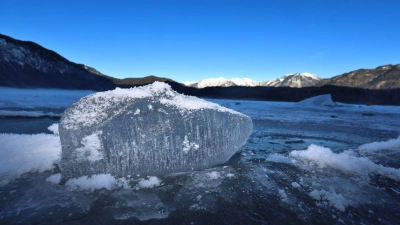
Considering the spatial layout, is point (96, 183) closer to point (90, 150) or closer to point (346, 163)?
point (90, 150)

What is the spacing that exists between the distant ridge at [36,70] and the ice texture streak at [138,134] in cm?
9252

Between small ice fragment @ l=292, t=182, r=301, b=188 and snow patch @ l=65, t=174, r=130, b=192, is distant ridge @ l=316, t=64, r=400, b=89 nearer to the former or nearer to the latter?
small ice fragment @ l=292, t=182, r=301, b=188

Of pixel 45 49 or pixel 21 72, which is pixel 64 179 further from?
pixel 45 49

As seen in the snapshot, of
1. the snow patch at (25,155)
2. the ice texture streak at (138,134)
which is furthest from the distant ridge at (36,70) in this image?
the ice texture streak at (138,134)

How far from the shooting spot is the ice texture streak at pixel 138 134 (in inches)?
86.9

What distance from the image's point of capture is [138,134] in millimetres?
2369

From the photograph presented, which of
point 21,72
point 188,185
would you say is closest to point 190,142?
point 188,185

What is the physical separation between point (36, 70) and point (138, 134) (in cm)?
10478

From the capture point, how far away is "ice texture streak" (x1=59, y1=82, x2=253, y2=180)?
221 cm

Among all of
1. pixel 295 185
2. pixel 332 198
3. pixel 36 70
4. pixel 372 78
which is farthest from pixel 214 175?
pixel 372 78

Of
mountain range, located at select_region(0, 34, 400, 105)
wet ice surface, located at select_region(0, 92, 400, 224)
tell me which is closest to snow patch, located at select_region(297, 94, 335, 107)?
wet ice surface, located at select_region(0, 92, 400, 224)

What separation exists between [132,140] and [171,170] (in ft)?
1.92

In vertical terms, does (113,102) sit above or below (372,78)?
below

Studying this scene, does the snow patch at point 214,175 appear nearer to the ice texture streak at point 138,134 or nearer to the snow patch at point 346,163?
the ice texture streak at point 138,134
